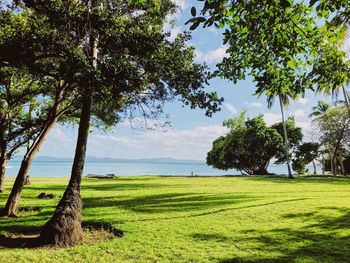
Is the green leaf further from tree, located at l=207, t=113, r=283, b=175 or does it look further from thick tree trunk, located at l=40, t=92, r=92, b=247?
tree, located at l=207, t=113, r=283, b=175

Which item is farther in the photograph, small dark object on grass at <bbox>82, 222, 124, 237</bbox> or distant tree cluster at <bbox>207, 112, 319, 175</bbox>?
distant tree cluster at <bbox>207, 112, 319, 175</bbox>

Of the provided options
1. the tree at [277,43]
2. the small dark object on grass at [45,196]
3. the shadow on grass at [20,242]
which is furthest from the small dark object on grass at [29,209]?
the tree at [277,43]

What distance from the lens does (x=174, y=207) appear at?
1559 cm

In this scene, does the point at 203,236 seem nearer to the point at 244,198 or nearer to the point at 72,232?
the point at 72,232

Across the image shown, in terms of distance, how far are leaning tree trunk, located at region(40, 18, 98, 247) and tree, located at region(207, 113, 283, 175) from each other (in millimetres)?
41235

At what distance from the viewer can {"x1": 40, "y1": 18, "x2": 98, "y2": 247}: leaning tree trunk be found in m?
9.65

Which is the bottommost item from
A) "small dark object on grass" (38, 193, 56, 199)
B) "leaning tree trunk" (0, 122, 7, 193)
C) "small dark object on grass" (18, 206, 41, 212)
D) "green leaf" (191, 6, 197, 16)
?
"small dark object on grass" (18, 206, 41, 212)

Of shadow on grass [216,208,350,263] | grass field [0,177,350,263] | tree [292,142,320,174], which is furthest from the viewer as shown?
tree [292,142,320,174]

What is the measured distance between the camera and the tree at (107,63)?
32.2ft

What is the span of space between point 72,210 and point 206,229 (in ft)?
14.9

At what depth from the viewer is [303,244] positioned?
9.28m

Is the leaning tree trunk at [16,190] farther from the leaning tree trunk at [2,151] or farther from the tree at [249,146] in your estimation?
the tree at [249,146]

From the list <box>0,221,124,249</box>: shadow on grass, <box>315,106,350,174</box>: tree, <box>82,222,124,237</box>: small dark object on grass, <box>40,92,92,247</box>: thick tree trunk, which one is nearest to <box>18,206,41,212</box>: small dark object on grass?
<box>0,221,124,249</box>: shadow on grass

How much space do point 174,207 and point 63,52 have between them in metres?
8.98
